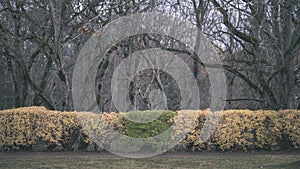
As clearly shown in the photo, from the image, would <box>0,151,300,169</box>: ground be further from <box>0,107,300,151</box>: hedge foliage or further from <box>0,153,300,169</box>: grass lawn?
<box>0,107,300,151</box>: hedge foliage

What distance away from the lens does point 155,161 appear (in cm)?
888

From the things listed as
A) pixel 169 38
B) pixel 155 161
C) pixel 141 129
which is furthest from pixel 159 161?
pixel 169 38

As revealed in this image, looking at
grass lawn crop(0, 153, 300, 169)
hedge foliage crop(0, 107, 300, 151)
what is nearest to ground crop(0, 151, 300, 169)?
grass lawn crop(0, 153, 300, 169)

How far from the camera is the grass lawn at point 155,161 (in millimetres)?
8180

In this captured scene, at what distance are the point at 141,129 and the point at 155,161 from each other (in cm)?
157

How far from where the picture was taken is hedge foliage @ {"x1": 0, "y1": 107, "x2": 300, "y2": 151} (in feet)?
33.1

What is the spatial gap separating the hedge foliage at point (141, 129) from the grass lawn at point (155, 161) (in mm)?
584

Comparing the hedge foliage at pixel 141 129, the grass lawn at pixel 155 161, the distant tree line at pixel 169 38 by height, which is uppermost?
the distant tree line at pixel 169 38

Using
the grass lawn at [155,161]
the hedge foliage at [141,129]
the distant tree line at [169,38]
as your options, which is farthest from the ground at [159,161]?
the distant tree line at [169,38]

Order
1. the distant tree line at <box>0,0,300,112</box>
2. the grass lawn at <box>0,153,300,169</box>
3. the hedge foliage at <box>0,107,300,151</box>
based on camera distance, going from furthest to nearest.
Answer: the distant tree line at <box>0,0,300,112</box> → the hedge foliage at <box>0,107,300,151</box> → the grass lawn at <box>0,153,300,169</box>

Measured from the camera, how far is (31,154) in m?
10.1

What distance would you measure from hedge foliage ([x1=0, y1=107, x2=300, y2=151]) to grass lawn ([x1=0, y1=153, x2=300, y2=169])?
1.91 feet

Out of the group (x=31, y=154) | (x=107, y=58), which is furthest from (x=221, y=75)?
(x=31, y=154)

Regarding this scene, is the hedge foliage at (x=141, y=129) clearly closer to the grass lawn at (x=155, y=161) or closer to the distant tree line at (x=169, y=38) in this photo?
the grass lawn at (x=155, y=161)
